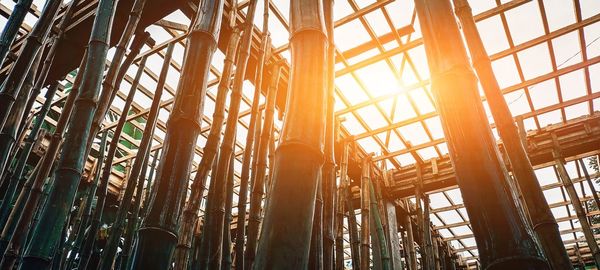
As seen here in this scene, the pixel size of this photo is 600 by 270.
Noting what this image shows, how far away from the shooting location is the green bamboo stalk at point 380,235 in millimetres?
8508

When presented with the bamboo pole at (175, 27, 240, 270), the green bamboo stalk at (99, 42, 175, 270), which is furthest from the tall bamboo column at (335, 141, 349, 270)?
the green bamboo stalk at (99, 42, 175, 270)

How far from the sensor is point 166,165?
1.42 metres

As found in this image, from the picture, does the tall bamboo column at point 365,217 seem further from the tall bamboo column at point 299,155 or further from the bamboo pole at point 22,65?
the tall bamboo column at point 299,155

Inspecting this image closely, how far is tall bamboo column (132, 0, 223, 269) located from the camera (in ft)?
4.32

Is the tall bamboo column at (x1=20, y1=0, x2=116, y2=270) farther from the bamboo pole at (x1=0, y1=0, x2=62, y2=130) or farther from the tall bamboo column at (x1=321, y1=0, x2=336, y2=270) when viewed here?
the tall bamboo column at (x1=321, y1=0, x2=336, y2=270)

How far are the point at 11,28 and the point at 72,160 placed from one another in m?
1.44

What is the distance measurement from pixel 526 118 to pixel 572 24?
7.75ft

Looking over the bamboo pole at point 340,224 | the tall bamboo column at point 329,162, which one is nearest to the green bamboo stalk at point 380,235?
the bamboo pole at point 340,224

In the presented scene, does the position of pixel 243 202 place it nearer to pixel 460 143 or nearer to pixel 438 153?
pixel 460 143

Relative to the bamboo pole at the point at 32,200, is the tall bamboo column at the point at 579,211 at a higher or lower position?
higher

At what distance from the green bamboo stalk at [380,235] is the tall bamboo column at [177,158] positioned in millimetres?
7701

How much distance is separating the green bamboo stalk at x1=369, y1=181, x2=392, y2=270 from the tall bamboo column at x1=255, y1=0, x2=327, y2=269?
310 inches

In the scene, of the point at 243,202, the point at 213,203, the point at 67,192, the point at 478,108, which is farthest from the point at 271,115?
the point at 478,108

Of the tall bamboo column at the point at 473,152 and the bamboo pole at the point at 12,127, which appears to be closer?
the tall bamboo column at the point at 473,152
